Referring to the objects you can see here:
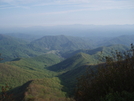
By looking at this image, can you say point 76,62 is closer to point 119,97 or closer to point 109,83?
point 109,83

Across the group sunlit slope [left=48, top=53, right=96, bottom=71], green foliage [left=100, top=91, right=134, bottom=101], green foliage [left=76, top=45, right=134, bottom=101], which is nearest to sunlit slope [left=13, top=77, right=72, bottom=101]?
green foliage [left=76, top=45, right=134, bottom=101]

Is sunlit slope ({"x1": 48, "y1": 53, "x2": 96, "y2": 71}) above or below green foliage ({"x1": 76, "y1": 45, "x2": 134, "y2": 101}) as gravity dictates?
below

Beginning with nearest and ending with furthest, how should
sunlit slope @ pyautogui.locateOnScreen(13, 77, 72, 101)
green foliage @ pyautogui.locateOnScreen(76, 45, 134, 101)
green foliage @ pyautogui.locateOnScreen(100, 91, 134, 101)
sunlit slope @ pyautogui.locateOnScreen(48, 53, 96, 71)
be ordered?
1. green foliage @ pyautogui.locateOnScreen(100, 91, 134, 101)
2. green foliage @ pyautogui.locateOnScreen(76, 45, 134, 101)
3. sunlit slope @ pyautogui.locateOnScreen(13, 77, 72, 101)
4. sunlit slope @ pyautogui.locateOnScreen(48, 53, 96, 71)

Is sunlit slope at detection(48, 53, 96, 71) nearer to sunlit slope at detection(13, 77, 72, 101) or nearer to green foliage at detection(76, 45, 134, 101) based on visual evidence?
sunlit slope at detection(13, 77, 72, 101)

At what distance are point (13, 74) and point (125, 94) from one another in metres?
84.6

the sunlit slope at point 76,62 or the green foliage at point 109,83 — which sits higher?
the green foliage at point 109,83

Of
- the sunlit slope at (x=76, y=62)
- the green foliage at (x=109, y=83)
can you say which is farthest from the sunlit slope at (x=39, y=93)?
the sunlit slope at (x=76, y=62)

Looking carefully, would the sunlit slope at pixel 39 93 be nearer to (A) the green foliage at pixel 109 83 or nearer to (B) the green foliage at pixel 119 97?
(A) the green foliage at pixel 109 83

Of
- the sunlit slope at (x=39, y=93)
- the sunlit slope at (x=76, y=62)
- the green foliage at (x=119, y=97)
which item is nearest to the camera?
the green foliage at (x=119, y=97)

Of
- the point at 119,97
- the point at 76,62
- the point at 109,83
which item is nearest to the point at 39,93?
the point at 109,83

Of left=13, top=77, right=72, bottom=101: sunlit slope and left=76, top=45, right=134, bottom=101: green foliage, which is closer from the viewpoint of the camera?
left=76, top=45, right=134, bottom=101: green foliage

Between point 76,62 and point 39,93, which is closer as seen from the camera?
point 39,93

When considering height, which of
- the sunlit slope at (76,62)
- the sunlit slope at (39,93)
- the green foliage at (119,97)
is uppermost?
the green foliage at (119,97)

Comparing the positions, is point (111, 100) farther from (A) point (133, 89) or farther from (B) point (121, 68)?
(B) point (121, 68)
